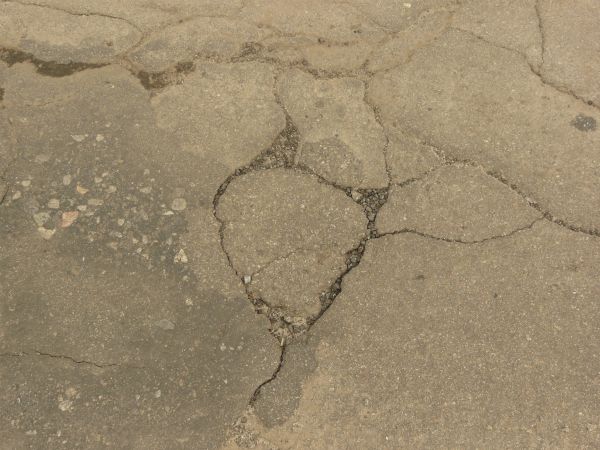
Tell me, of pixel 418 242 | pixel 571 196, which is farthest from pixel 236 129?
pixel 571 196

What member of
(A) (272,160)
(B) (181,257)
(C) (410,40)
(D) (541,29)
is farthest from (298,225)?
(D) (541,29)

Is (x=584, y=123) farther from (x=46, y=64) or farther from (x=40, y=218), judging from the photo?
(x=46, y=64)

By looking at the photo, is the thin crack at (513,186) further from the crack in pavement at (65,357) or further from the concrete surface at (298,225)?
the crack in pavement at (65,357)

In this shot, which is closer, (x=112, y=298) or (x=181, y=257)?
(x=112, y=298)

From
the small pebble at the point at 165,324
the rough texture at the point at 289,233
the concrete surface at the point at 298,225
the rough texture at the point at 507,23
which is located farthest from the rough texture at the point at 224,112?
the rough texture at the point at 507,23

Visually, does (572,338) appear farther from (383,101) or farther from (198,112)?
(198,112)
